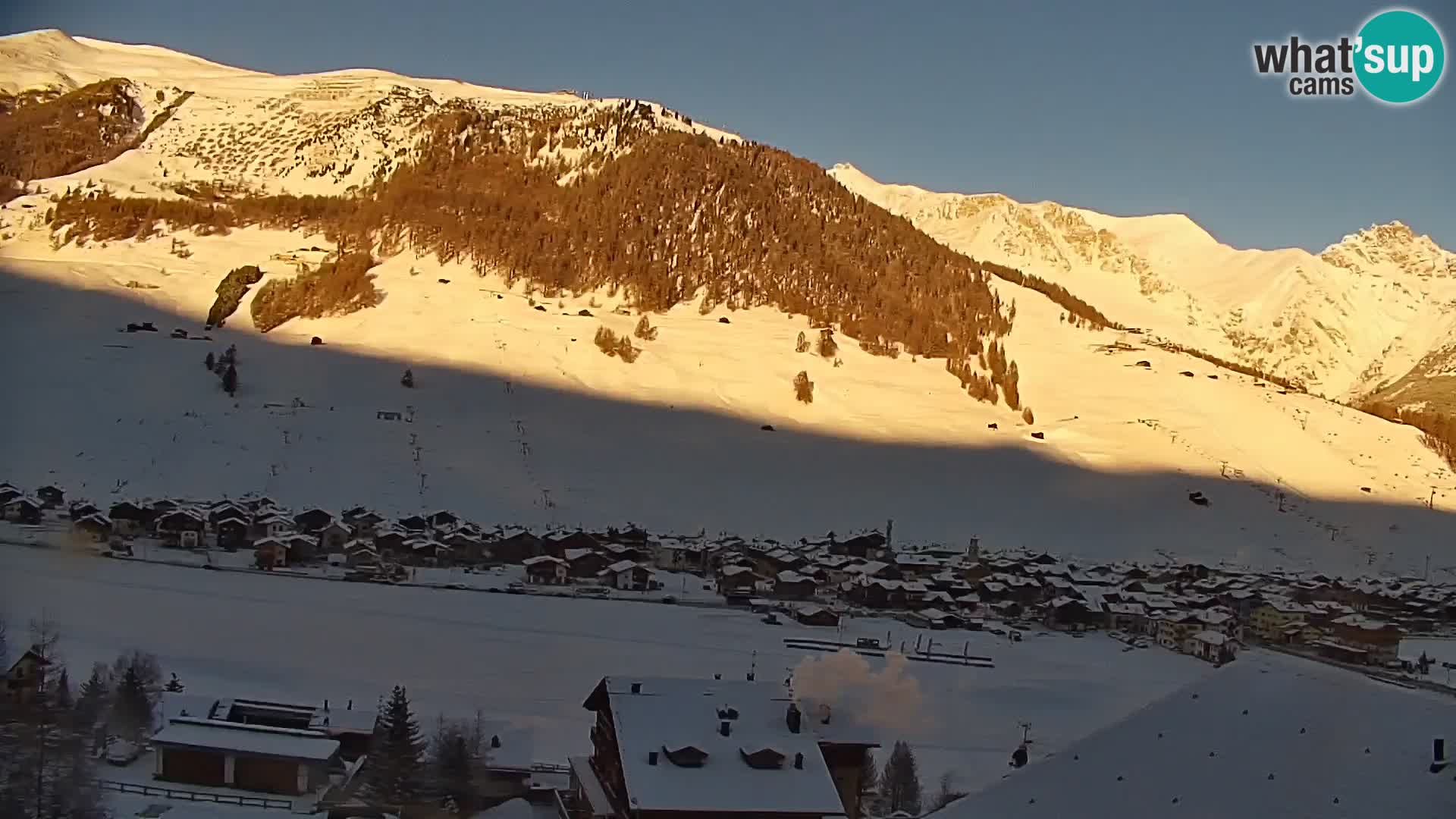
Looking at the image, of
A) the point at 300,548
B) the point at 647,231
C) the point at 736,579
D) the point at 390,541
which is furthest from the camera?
the point at 647,231

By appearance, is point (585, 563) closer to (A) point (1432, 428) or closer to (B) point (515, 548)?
(B) point (515, 548)

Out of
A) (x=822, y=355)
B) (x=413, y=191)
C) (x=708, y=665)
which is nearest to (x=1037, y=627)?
(x=708, y=665)

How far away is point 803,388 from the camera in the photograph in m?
23.8

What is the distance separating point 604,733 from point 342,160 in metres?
29.3

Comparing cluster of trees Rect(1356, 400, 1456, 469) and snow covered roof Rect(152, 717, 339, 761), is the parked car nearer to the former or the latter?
snow covered roof Rect(152, 717, 339, 761)

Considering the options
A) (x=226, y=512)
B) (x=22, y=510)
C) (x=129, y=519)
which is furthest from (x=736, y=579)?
(x=22, y=510)

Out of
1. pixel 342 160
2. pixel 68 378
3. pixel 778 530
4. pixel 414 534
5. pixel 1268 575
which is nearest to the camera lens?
pixel 414 534

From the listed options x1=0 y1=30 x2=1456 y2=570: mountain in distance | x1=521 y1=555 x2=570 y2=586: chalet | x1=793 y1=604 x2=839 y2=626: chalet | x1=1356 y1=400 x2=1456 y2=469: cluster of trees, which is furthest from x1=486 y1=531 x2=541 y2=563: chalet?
x1=1356 y1=400 x2=1456 y2=469: cluster of trees

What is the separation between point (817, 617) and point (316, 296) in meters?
16.3

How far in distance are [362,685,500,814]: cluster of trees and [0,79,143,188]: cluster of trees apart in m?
28.7

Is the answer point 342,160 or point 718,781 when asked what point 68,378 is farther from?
point 718,781

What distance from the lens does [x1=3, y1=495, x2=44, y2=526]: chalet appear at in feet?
41.4

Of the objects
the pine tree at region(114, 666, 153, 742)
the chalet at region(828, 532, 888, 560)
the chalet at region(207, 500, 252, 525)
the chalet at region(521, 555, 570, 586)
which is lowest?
the pine tree at region(114, 666, 153, 742)

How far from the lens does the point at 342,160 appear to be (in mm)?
32625
